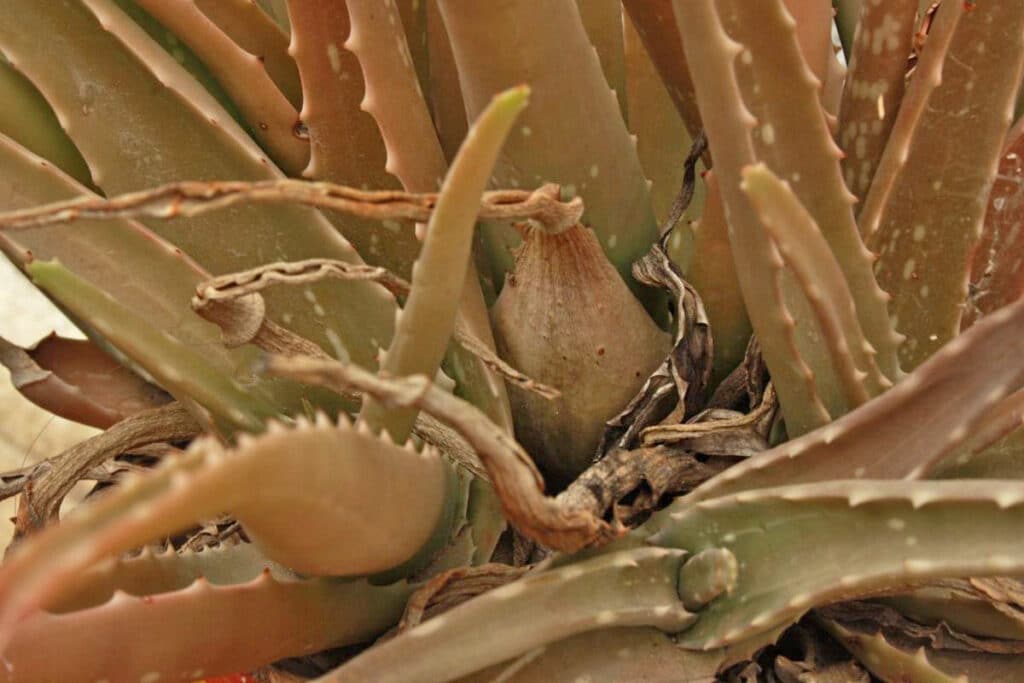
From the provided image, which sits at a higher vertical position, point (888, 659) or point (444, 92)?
point (444, 92)

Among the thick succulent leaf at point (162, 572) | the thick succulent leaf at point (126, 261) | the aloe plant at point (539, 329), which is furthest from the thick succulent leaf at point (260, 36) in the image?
the thick succulent leaf at point (162, 572)

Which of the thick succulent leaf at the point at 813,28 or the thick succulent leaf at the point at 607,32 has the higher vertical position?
the thick succulent leaf at the point at 607,32

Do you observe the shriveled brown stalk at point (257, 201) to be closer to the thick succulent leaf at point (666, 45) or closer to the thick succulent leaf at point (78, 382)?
the thick succulent leaf at point (666, 45)

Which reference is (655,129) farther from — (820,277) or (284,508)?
(284,508)

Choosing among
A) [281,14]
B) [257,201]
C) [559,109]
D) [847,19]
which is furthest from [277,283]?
[847,19]

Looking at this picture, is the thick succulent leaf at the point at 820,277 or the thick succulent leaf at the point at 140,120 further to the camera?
the thick succulent leaf at the point at 140,120

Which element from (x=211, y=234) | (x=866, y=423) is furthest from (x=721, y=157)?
(x=211, y=234)

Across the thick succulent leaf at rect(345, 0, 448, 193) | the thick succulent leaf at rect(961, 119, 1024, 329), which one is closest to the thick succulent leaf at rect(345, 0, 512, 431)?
the thick succulent leaf at rect(345, 0, 448, 193)

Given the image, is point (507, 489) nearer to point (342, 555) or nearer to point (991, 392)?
point (342, 555)

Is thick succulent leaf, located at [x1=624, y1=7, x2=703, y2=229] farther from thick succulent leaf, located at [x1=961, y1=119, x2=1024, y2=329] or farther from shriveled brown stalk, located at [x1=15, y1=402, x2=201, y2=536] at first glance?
shriveled brown stalk, located at [x1=15, y1=402, x2=201, y2=536]
